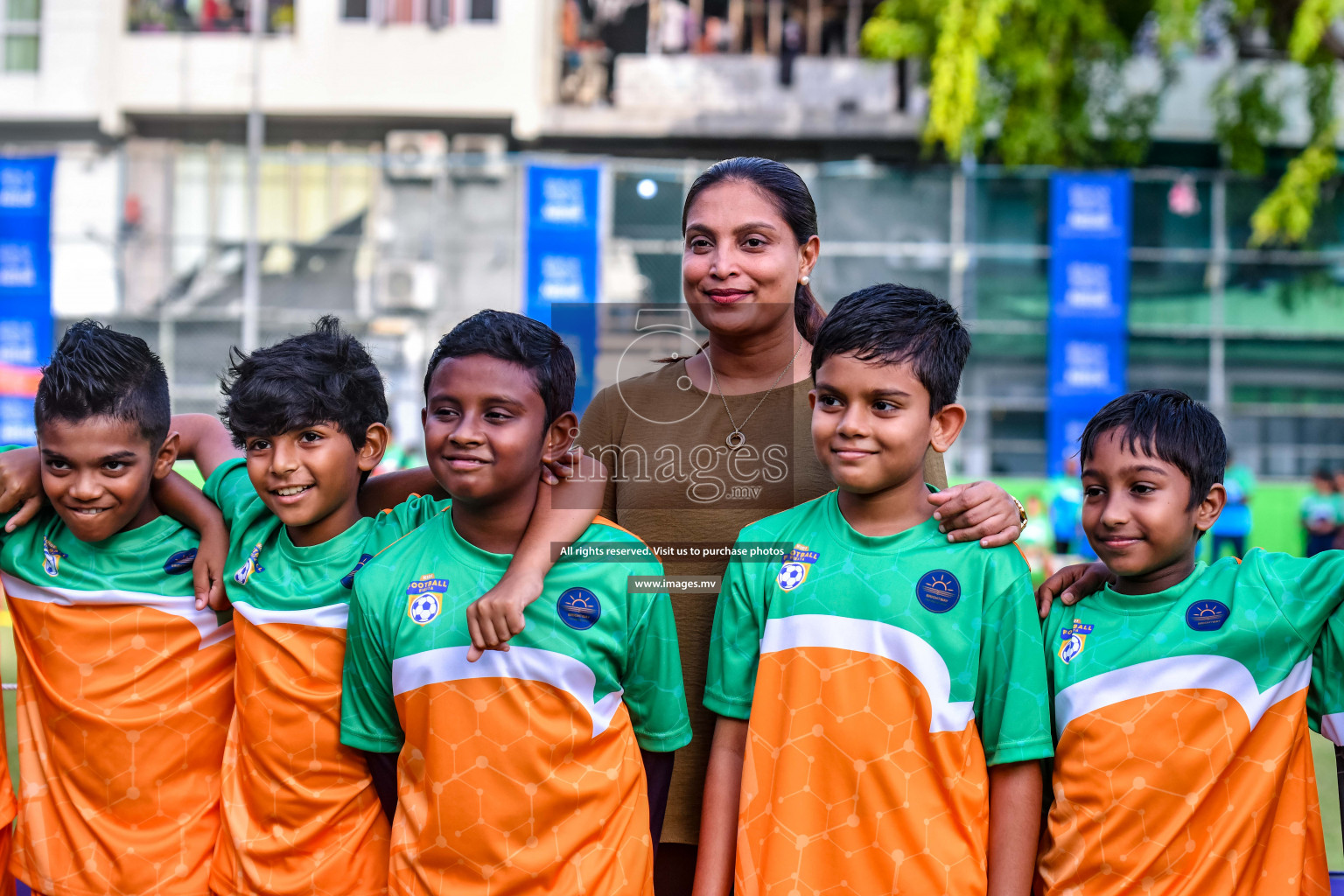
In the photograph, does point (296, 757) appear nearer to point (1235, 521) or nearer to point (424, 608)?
point (424, 608)

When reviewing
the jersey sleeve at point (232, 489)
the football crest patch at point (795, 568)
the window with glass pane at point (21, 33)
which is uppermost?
the window with glass pane at point (21, 33)

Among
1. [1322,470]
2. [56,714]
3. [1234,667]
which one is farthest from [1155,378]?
[56,714]

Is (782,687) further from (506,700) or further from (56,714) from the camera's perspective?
(56,714)

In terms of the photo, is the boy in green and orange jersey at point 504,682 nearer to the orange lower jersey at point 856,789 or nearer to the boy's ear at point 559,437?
the boy's ear at point 559,437

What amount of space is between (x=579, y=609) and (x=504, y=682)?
0.17m

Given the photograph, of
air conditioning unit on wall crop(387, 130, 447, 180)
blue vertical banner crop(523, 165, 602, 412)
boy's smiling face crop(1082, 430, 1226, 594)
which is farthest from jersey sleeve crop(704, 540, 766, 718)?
air conditioning unit on wall crop(387, 130, 447, 180)

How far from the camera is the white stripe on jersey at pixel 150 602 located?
83.3 inches

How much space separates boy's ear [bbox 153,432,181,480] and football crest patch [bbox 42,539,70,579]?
23 centimetres

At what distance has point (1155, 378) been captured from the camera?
13.1 meters

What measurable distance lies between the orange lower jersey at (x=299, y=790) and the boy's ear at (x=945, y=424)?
114 centimetres

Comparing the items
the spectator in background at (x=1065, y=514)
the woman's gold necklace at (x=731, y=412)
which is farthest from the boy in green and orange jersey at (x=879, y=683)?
the spectator in background at (x=1065, y=514)

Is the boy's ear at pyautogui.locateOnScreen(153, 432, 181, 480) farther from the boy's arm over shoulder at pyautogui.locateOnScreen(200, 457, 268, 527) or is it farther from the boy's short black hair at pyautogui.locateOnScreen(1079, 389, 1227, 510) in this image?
the boy's short black hair at pyautogui.locateOnScreen(1079, 389, 1227, 510)

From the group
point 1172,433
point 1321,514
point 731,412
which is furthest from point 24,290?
point 1321,514

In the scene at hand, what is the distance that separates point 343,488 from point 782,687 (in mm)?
932
